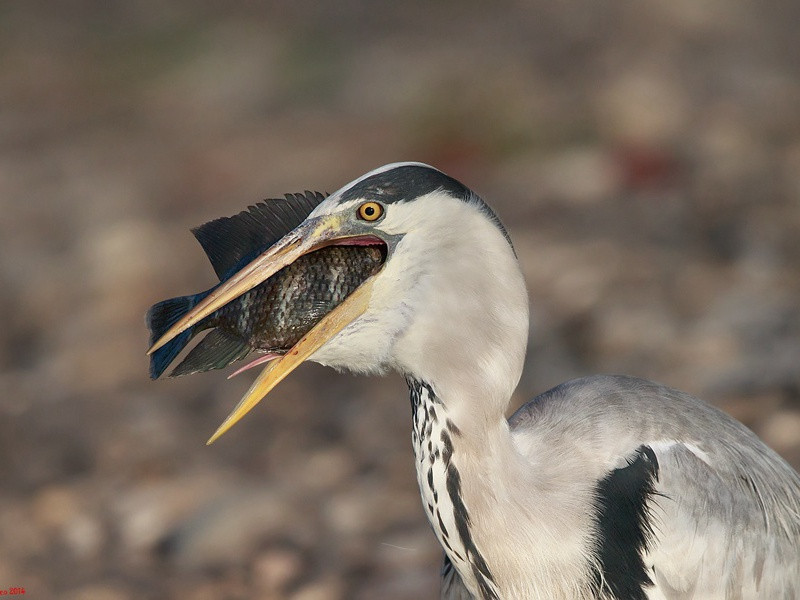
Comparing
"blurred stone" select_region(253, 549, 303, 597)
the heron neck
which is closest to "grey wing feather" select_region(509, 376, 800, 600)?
the heron neck

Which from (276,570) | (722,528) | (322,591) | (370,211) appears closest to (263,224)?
(370,211)

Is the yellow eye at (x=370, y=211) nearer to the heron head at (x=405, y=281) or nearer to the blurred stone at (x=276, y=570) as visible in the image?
the heron head at (x=405, y=281)

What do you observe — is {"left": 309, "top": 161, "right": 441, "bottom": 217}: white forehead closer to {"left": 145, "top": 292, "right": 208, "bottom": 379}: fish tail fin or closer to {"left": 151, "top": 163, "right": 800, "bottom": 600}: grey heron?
{"left": 151, "top": 163, "right": 800, "bottom": 600}: grey heron

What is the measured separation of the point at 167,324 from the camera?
3.08 m

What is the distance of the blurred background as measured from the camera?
593 centimetres

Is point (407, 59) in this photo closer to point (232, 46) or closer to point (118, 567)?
point (232, 46)

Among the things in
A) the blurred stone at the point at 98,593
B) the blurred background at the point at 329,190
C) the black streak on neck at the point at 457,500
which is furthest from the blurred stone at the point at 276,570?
the black streak on neck at the point at 457,500

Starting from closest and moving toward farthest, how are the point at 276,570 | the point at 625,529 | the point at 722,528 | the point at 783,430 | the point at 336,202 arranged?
the point at 336,202
the point at 625,529
the point at 722,528
the point at 276,570
the point at 783,430

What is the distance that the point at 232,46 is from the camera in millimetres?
11477

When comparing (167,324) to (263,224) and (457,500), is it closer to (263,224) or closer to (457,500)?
(263,224)

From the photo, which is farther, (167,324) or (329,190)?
(329,190)

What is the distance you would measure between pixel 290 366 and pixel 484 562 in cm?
76

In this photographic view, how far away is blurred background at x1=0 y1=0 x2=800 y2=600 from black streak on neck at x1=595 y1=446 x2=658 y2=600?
1975 mm

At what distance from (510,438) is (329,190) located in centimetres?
602
